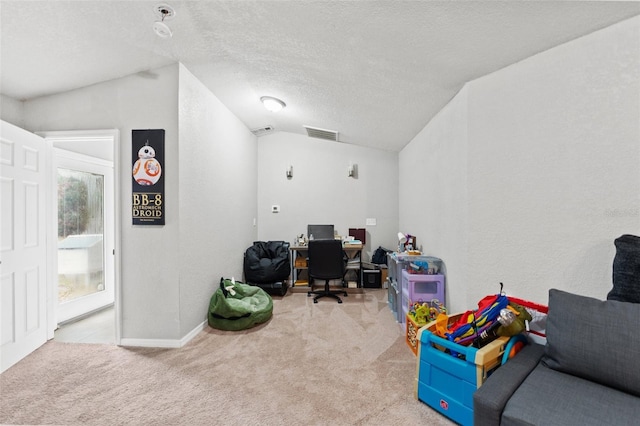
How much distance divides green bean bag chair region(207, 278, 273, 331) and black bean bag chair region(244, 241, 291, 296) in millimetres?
758

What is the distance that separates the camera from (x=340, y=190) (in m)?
4.87

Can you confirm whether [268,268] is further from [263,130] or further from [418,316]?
[263,130]

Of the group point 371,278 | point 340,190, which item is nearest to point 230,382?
point 371,278

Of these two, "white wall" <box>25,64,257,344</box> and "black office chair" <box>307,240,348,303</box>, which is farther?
"black office chair" <box>307,240,348,303</box>

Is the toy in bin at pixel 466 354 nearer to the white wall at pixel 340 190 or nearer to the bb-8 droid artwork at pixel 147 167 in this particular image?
the bb-8 droid artwork at pixel 147 167

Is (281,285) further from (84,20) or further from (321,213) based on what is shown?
(84,20)

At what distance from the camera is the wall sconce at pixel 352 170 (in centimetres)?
477

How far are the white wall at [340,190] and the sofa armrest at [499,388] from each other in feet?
11.0

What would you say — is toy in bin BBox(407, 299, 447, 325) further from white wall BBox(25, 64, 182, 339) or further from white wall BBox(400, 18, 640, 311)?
white wall BBox(25, 64, 182, 339)

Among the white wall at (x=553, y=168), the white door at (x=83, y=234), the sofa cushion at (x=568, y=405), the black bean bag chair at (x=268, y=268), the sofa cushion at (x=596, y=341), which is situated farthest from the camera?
the black bean bag chair at (x=268, y=268)

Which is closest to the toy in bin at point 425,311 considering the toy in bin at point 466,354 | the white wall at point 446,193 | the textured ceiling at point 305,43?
the white wall at point 446,193

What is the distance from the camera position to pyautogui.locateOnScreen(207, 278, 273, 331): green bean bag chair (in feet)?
9.43

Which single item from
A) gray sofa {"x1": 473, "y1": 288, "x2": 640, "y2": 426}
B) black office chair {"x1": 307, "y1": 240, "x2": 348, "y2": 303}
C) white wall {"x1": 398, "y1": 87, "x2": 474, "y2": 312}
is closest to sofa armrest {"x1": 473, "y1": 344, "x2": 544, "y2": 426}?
gray sofa {"x1": 473, "y1": 288, "x2": 640, "y2": 426}

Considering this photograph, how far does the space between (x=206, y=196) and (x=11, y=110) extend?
1.94m
